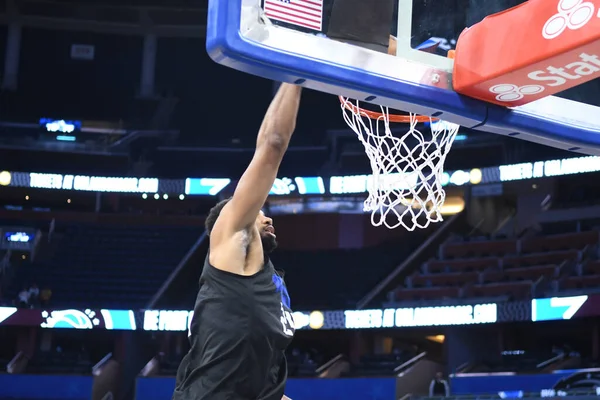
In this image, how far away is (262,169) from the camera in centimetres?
300

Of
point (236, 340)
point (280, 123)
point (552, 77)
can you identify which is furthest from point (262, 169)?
point (552, 77)

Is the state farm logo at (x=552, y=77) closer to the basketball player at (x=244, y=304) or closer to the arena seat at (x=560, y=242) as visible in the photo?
the basketball player at (x=244, y=304)

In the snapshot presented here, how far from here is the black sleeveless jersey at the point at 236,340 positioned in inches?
120

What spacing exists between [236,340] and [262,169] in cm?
61

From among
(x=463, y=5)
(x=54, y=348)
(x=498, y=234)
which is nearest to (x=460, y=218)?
(x=498, y=234)

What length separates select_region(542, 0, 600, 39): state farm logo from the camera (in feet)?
11.6

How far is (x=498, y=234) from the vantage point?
20.0 metres

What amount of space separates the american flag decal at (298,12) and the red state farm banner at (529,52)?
2.46 feet

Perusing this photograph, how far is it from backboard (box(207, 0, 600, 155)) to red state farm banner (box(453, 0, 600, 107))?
0.04 meters

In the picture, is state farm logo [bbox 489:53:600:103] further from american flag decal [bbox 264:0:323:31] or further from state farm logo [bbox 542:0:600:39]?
american flag decal [bbox 264:0:323:31]

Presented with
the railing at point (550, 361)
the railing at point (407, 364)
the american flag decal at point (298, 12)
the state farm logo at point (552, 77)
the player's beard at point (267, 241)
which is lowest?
the railing at point (407, 364)

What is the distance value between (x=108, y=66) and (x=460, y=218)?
11.3 meters

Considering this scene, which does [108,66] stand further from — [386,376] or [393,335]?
[386,376]

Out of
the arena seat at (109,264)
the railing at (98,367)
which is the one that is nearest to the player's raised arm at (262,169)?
the railing at (98,367)
